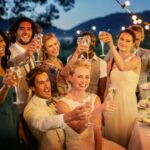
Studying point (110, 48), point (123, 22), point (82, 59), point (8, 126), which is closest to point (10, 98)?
point (8, 126)

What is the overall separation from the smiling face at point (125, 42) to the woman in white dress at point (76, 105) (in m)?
0.48

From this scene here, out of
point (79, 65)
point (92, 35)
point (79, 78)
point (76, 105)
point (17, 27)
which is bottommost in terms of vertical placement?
point (76, 105)

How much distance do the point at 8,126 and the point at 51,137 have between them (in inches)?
14.5

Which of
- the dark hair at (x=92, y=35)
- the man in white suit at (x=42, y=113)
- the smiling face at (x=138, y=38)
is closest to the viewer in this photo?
the man in white suit at (x=42, y=113)

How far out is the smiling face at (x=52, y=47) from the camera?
13.3 ft

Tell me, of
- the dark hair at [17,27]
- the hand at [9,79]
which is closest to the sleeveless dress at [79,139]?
the hand at [9,79]

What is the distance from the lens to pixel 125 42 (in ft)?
13.5

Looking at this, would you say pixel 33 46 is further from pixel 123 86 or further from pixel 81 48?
pixel 123 86

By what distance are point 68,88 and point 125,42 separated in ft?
2.21

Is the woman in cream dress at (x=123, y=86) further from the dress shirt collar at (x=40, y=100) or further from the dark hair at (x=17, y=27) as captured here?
the dress shirt collar at (x=40, y=100)

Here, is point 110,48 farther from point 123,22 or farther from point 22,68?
point 22,68

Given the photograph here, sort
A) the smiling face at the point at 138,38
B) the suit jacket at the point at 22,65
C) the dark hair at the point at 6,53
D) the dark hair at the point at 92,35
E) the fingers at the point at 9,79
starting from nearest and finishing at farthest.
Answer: the fingers at the point at 9,79 → the dark hair at the point at 6,53 → the suit jacket at the point at 22,65 → the dark hair at the point at 92,35 → the smiling face at the point at 138,38

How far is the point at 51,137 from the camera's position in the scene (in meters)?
3.62

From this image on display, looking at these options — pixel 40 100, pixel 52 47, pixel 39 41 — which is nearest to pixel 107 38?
pixel 52 47
